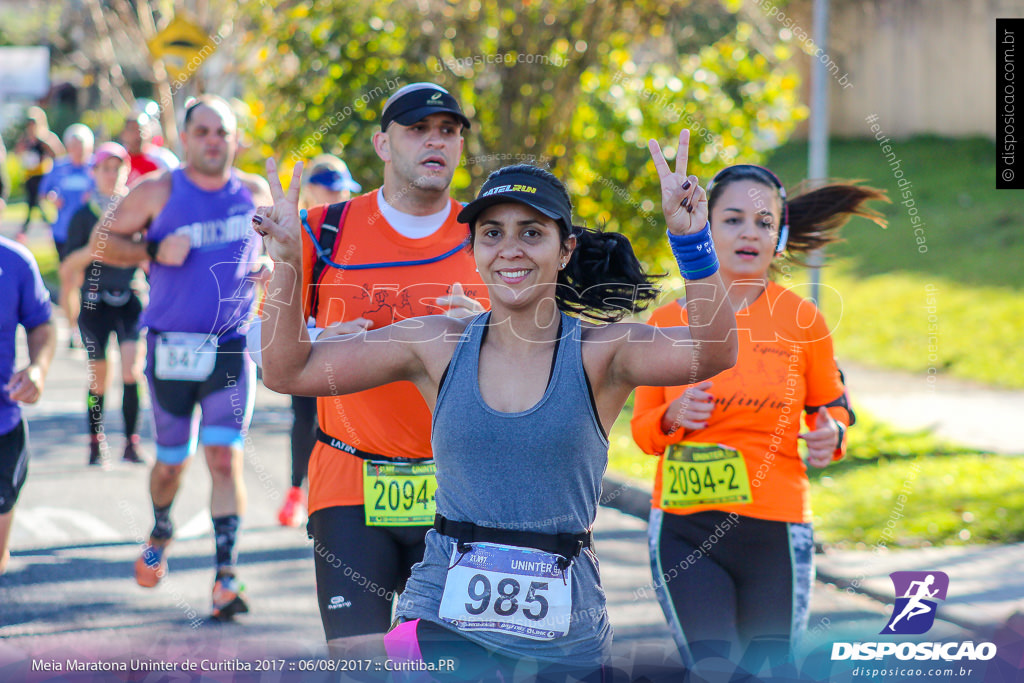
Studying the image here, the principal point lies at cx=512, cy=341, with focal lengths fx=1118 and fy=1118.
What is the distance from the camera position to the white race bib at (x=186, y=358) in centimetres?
537

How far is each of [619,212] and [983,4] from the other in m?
14.6

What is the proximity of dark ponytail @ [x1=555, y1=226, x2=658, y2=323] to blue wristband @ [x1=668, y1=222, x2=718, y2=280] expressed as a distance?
0.44 m

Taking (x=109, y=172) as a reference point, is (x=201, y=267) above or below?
below

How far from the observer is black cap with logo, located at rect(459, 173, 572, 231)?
2.58m

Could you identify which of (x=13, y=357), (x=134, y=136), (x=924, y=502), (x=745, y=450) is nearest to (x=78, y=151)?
(x=134, y=136)

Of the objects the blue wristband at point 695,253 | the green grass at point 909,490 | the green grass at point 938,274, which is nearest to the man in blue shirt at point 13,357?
the blue wristband at point 695,253

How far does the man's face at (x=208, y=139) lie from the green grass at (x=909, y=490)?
3.68 m

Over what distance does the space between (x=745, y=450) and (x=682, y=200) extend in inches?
53.7

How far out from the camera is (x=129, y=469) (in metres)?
8.10

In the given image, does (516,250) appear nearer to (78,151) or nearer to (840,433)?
(840,433)

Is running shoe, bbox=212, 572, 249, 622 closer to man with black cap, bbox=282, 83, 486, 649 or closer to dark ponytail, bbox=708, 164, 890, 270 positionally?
man with black cap, bbox=282, 83, 486, 649

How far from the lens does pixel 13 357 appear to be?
432 centimetres

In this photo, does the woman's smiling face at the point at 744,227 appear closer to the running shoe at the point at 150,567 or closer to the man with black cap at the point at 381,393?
the man with black cap at the point at 381,393

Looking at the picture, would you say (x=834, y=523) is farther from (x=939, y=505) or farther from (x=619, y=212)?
(x=619, y=212)
